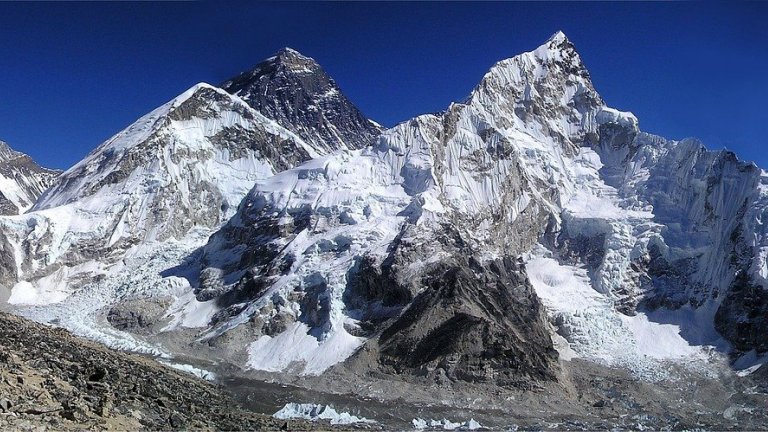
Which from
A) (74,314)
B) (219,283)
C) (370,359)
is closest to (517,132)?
(219,283)

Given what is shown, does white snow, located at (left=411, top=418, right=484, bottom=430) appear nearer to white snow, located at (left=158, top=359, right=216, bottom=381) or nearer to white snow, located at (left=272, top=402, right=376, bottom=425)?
white snow, located at (left=272, top=402, right=376, bottom=425)

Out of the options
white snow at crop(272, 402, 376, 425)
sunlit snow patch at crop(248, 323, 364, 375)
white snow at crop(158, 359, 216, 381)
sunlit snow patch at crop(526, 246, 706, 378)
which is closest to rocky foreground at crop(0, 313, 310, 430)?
white snow at crop(272, 402, 376, 425)

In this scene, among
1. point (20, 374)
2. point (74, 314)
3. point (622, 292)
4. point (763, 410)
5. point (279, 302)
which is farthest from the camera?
point (622, 292)

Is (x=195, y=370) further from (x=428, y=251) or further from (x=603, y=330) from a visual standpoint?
(x=603, y=330)

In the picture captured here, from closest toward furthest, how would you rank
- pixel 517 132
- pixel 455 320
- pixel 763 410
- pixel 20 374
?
pixel 20 374
pixel 763 410
pixel 455 320
pixel 517 132

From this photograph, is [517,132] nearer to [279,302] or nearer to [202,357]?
[279,302]

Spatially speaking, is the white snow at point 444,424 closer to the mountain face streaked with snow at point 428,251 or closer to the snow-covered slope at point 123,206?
the mountain face streaked with snow at point 428,251
